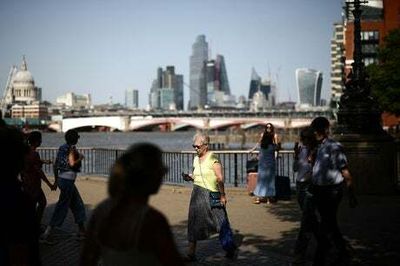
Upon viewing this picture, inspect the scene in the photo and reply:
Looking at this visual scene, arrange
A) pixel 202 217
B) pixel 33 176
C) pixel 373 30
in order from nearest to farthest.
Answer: pixel 202 217 < pixel 33 176 < pixel 373 30

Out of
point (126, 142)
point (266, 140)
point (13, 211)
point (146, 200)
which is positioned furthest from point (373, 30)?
point (146, 200)

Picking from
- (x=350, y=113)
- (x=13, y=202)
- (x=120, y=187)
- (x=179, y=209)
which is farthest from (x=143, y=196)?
(x=350, y=113)

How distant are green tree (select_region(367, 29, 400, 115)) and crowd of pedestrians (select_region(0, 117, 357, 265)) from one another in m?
42.5

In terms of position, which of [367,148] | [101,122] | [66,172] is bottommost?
[66,172]

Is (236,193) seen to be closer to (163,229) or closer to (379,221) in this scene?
(379,221)

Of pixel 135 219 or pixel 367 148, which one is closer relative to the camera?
pixel 135 219

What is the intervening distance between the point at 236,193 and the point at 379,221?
195 inches

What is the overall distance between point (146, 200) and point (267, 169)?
9.44 metres

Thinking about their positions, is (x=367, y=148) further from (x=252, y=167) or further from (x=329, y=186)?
(x=329, y=186)

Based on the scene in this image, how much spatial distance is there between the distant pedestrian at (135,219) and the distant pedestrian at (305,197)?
4.05 meters

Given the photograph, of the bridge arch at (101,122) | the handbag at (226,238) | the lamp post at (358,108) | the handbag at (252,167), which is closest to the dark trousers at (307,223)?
the handbag at (226,238)

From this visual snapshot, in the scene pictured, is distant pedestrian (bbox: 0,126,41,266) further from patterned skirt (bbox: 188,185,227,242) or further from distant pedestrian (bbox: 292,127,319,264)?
distant pedestrian (bbox: 292,127,319,264)

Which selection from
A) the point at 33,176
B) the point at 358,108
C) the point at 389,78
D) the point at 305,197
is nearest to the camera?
the point at 305,197

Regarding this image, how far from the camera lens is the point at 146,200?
2.88 m
